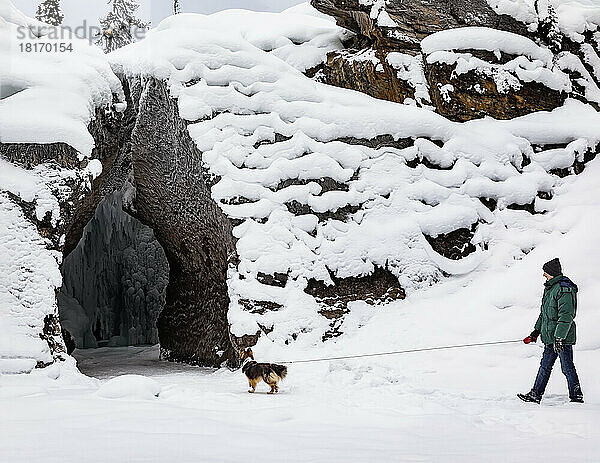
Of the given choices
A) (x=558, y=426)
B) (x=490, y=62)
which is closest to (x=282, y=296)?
(x=558, y=426)

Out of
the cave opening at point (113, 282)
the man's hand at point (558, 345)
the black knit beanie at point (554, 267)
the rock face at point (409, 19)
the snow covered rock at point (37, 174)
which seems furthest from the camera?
the cave opening at point (113, 282)

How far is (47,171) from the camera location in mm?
7191

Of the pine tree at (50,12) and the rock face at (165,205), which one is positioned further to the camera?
the pine tree at (50,12)

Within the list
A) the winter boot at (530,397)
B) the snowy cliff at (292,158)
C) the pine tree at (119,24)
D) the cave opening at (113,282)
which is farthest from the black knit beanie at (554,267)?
the pine tree at (119,24)

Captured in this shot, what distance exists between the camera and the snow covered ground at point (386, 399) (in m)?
3.34

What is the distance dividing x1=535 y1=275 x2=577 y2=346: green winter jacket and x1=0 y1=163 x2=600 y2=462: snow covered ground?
61 centimetres

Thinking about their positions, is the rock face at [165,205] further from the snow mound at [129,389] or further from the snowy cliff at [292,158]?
the snow mound at [129,389]

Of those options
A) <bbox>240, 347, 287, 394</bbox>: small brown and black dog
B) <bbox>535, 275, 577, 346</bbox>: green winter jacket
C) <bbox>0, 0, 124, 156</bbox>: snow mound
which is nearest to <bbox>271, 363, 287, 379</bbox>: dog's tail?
<bbox>240, 347, 287, 394</bbox>: small brown and black dog

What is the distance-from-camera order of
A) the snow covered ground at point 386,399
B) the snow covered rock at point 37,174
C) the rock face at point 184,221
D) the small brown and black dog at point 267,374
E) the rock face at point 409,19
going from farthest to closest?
1. the rock face at point 409,19
2. the rock face at point 184,221
3. the snow covered rock at point 37,174
4. the small brown and black dog at point 267,374
5. the snow covered ground at point 386,399

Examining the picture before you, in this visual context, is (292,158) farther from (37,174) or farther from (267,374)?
(267,374)

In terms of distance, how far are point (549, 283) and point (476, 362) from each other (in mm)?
1360

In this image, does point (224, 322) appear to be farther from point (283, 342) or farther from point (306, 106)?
point (306, 106)

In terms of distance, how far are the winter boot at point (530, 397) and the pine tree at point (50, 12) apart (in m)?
19.3

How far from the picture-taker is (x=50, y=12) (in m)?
19.6
